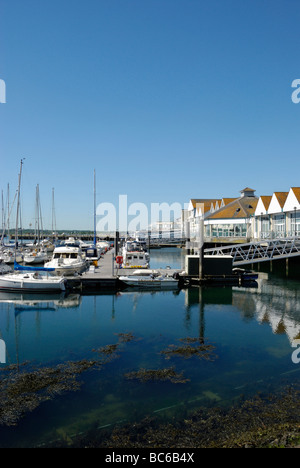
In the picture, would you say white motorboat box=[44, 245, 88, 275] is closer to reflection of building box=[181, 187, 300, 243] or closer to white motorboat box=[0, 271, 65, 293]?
white motorboat box=[0, 271, 65, 293]

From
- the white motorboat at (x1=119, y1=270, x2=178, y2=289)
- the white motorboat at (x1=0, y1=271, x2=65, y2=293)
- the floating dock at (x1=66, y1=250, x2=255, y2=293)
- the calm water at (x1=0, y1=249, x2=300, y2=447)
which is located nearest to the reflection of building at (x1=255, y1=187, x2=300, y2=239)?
the floating dock at (x1=66, y1=250, x2=255, y2=293)

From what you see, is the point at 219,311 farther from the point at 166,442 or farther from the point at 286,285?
the point at 166,442

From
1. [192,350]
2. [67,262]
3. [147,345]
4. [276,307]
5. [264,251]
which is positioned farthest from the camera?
[264,251]

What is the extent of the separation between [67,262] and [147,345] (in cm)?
2451

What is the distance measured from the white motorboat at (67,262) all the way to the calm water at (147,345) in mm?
7223

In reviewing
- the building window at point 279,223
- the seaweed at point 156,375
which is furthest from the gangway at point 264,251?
the seaweed at point 156,375

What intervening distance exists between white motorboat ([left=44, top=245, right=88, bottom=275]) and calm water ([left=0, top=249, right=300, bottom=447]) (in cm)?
722

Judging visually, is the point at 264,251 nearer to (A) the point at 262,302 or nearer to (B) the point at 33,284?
(A) the point at 262,302

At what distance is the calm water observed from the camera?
40.5 feet

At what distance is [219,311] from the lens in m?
27.6

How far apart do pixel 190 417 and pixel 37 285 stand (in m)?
25.4

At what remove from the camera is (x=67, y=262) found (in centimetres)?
4141

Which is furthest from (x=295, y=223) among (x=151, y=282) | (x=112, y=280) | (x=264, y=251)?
(x=112, y=280)
